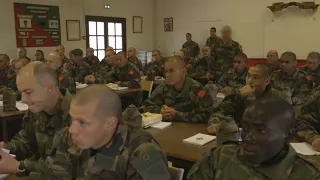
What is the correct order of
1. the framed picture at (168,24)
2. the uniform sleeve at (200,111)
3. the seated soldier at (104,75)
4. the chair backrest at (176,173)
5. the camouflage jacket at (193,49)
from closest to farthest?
the chair backrest at (176,173), the uniform sleeve at (200,111), the seated soldier at (104,75), the camouflage jacket at (193,49), the framed picture at (168,24)

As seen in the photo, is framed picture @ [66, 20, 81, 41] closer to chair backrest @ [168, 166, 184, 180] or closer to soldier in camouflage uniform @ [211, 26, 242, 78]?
soldier in camouflage uniform @ [211, 26, 242, 78]

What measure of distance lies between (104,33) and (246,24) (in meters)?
4.09

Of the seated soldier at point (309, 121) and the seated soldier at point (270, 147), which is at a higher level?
the seated soldier at point (270, 147)

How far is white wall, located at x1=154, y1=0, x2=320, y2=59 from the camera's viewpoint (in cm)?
888

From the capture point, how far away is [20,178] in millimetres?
1850

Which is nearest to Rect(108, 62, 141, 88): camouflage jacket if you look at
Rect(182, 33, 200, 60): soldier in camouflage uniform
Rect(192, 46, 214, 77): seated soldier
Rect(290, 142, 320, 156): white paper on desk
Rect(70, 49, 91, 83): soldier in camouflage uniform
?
Rect(70, 49, 91, 83): soldier in camouflage uniform

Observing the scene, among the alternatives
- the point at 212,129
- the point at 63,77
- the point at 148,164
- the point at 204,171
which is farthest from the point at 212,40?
the point at 148,164

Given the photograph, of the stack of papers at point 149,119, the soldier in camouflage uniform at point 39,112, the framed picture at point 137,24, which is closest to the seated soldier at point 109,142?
the soldier in camouflage uniform at point 39,112

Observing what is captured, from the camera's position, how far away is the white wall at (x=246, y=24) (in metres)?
8.88

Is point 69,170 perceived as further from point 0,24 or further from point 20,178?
point 0,24

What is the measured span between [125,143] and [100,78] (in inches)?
192

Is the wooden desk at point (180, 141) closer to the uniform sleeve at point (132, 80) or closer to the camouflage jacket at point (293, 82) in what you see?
the camouflage jacket at point (293, 82)

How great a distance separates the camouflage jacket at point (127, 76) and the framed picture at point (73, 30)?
3429 millimetres

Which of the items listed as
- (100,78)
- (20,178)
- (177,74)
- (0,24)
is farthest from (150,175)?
(0,24)
